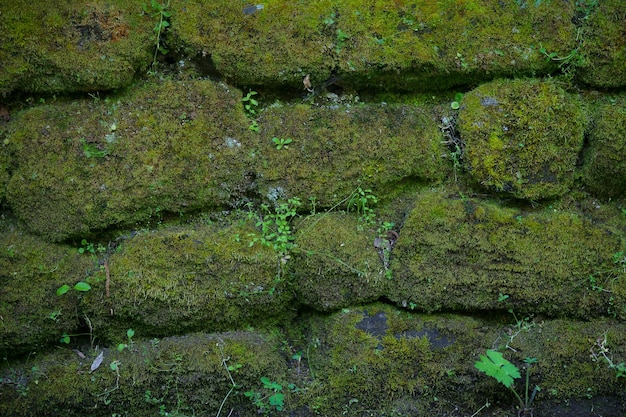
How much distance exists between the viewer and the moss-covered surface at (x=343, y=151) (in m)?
2.85

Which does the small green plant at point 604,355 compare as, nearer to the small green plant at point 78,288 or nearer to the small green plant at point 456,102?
the small green plant at point 456,102

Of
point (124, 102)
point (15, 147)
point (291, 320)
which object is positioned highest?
point (124, 102)

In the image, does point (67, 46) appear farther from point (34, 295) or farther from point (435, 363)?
point (435, 363)

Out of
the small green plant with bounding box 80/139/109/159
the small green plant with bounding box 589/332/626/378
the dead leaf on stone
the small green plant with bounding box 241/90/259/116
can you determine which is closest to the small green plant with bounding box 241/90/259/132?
the small green plant with bounding box 241/90/259/116

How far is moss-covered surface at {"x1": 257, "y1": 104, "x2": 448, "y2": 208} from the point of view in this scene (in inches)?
112

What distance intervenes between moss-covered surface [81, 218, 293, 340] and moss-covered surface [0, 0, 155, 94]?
764mm

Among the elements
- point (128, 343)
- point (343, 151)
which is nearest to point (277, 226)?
point (343, 151)

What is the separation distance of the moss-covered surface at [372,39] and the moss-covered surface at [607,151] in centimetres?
33

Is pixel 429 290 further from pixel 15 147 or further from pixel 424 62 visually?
pixel 15 147

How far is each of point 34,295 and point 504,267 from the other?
2033 mm

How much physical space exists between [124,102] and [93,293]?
87 cm

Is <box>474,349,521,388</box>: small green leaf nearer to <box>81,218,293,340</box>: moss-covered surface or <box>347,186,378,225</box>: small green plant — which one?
<box>347,186,378,225</box>: small green plant

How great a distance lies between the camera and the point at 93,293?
270 centimetres

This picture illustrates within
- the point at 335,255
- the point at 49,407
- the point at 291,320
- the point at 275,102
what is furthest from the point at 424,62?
the point at 49,407
